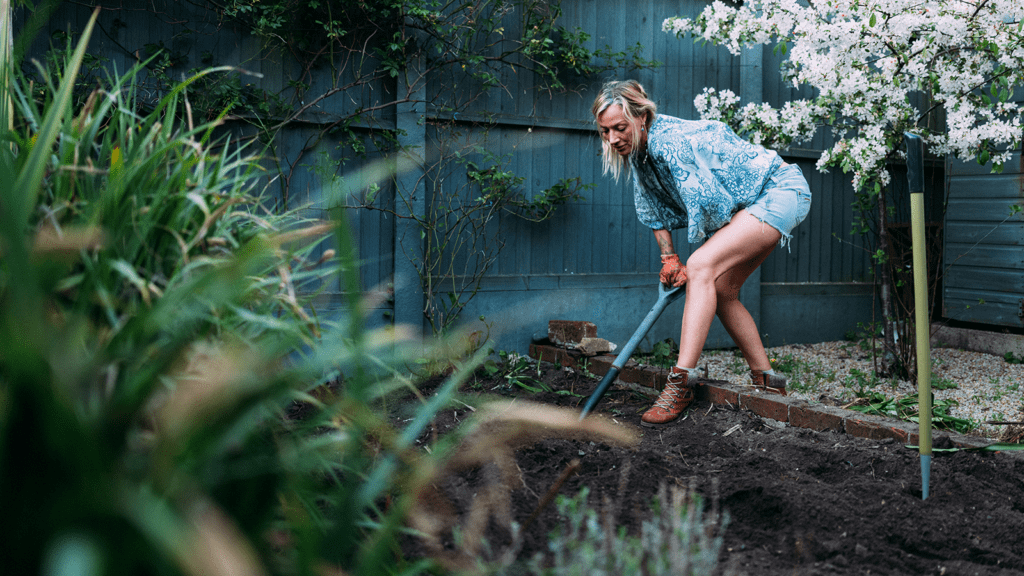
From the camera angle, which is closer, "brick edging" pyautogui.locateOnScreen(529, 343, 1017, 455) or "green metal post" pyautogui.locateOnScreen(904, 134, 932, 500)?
"green metal post" pyautogui.locateOnScreen(904, 134, 932, 500)

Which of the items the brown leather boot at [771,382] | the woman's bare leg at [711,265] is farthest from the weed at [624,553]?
the brown leather boot at [771,382]

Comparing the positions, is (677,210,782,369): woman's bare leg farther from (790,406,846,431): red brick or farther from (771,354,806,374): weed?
(771,354,806,374): weed

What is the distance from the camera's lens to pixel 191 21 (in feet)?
11.6

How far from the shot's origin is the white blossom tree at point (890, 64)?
10.9 ft

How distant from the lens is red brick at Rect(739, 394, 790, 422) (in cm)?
270

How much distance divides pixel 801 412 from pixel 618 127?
133 centimetres

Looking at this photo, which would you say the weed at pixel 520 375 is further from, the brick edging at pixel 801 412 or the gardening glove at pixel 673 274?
the gardening glove at pixel 673 274

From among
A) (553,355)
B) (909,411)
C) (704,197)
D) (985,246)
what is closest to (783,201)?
(704,197)

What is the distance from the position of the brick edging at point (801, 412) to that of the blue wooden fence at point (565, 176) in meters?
1.13

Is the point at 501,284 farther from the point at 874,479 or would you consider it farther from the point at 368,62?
the point at 874,479

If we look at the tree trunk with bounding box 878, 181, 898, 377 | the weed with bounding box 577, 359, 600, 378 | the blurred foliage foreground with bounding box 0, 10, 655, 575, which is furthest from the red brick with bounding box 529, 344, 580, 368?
the blurred foliage foreground with bounding box 0, 10, 655, 575

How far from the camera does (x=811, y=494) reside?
180cm

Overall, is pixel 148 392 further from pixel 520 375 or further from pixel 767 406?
pixel 520 375

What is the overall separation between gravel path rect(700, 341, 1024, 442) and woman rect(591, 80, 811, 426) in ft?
2.38
